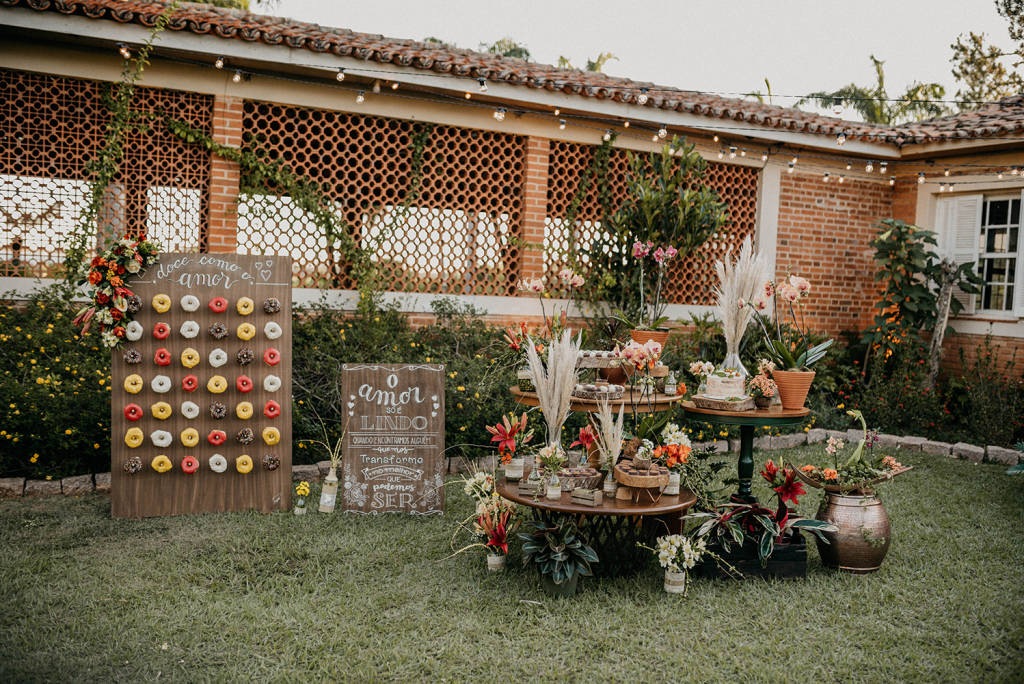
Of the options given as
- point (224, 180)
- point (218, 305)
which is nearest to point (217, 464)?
point (218, 305)

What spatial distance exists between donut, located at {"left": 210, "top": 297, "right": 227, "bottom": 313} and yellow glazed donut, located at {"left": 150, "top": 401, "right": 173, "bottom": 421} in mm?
705

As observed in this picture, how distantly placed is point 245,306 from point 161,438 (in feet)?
3.37

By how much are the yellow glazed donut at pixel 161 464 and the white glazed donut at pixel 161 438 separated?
9 centimetres

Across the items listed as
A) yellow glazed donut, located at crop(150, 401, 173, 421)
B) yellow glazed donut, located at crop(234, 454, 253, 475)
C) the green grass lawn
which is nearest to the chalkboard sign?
the green grass lawn

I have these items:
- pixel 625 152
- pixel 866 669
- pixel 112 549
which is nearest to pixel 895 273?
pixel 625 152

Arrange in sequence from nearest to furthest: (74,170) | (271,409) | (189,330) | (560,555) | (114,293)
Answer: (560,555) → (114,293) → (189,330) → (271,409) → (74,170)

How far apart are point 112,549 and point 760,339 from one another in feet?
23.3

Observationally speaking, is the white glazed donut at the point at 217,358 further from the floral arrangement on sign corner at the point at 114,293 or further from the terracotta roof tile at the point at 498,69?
the terracotta roof tile at the point at 498,69

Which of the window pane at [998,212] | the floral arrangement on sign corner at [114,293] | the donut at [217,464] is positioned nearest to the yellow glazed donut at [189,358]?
the floral arrangement on sign corner at [114,293]

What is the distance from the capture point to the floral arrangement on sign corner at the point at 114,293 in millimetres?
4500

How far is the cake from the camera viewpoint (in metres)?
4.23

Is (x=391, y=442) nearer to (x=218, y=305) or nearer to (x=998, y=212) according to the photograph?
(x=218, y=305)

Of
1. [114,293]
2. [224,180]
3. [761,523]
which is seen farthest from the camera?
[224,180]

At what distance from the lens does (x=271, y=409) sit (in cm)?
479
